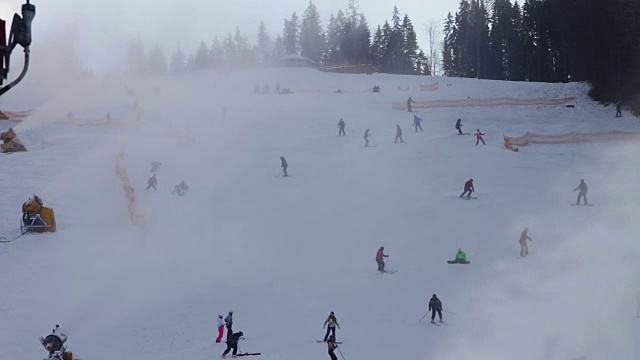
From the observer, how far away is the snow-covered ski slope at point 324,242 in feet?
58.5

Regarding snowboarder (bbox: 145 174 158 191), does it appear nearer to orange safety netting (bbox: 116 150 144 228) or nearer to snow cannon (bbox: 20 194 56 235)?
orange safety netting (bbox: 116 150 144 228)

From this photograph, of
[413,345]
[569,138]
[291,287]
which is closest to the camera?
[413,345]

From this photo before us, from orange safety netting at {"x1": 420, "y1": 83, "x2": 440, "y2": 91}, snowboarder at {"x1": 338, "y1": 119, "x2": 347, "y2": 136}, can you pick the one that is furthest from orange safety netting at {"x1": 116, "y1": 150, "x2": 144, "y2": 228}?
orange safety netting at {"x1": 420, "y1": 83, "x2": 440, "y2": 91}

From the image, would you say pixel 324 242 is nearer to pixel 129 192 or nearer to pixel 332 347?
pixel 332 347

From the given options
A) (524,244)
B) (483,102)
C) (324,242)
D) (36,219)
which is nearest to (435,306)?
(524,244)

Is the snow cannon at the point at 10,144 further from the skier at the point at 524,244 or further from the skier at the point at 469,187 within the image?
the skier at the point at 524,244

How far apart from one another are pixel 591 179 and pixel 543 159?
456 centimetres

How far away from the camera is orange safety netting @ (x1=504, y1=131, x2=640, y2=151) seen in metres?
38.6

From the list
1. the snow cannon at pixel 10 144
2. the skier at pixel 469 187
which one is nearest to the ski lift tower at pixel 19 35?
the skier at pixel 469 187

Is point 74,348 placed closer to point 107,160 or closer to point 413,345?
point 413,345

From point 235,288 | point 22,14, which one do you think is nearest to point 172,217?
point 235,288

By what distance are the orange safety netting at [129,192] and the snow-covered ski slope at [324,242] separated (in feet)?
1.27

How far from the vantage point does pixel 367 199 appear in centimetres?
3086

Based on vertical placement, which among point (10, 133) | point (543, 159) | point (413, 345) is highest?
point (10, 133)
